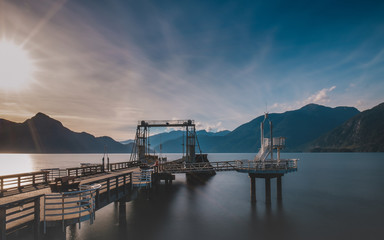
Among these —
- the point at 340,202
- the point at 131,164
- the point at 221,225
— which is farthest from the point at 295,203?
the point at 131,164

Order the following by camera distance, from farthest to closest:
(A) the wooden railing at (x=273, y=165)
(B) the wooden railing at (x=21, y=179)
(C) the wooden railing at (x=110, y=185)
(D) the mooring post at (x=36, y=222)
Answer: (A) the wooden railing at (x=273, y=165)
(C) the wooden railing at (x=110, y=185)
(B) the wooden railing at (x=21, y=179)
(D) the mooring post at (x=36, y=222)

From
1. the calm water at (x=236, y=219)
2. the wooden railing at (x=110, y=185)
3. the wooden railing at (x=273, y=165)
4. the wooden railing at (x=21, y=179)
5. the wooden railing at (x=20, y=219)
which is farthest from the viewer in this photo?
the wooden railing at (x=273, y=165)

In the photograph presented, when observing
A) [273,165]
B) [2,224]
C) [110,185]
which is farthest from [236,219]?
[2,224]

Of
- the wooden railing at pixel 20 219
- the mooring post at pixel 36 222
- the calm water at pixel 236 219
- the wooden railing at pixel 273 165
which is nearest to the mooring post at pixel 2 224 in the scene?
the wooden railing at pixel 20 219

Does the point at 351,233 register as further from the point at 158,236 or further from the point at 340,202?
the point at 158,236

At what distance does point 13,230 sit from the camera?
927 centimetres

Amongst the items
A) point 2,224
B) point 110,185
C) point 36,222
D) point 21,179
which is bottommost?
point 110,185

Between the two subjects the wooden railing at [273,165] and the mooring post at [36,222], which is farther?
the wooden railing at [273,165]

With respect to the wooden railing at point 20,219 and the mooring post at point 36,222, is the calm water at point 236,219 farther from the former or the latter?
the wooden railing at point 20,219

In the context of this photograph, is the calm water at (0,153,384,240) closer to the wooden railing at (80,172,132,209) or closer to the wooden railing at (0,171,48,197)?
the wooden railing at (80,172,132,209)

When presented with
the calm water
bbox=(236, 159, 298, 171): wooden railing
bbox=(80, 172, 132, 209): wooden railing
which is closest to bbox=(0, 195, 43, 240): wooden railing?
bbox=(80, 172, 132, 209): wooden railing

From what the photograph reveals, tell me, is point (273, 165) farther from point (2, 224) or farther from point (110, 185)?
point (2, 224)

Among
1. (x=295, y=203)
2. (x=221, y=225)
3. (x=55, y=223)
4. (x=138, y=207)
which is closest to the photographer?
(x=55, y=223)

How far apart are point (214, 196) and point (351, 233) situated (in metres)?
22.9
